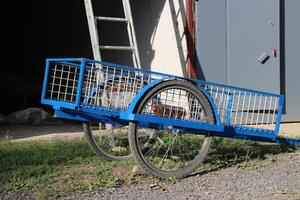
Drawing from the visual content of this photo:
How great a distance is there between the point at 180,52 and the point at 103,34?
10.3 feet

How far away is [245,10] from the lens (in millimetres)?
8125

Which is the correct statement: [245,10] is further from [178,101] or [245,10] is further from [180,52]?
[178,101]

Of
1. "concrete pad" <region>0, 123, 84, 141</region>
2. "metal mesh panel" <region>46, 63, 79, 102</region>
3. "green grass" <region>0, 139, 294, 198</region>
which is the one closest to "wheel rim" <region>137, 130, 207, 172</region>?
"green grass" <region>0, 139, 294, 198</region>

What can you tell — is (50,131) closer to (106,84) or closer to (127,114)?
(106,84)

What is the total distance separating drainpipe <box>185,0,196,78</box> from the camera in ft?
26.2

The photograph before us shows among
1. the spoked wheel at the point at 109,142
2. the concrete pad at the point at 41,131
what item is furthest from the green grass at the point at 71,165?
the concrete pad at the point at 41,131

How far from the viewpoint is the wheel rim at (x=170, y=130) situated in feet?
16.4

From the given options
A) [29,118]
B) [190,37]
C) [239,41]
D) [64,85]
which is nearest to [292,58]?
[239,41]

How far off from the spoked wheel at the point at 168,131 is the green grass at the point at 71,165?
0.65 ft

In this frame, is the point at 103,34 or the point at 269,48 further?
the point at 103,34

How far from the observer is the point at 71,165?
18.4ft

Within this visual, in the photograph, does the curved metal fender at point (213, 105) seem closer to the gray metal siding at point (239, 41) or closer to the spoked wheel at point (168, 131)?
the spoked wheel at point (168, 131)

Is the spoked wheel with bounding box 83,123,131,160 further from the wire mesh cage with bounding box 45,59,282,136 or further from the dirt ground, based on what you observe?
the dirt ground

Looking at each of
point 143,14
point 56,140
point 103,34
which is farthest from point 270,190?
point 103,34
